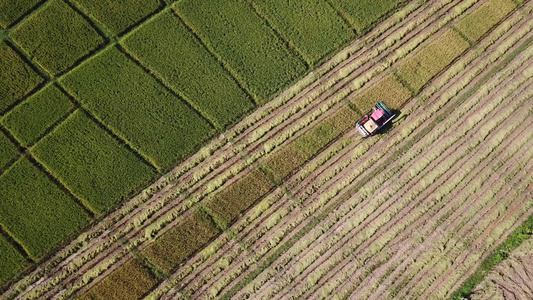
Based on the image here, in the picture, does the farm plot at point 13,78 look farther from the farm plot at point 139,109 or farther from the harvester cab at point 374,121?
the harvester cab at point 374,121

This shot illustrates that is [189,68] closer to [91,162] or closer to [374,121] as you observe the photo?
[91,162]

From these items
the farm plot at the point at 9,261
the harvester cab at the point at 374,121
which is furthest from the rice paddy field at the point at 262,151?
the harvester cab at the point at 374,121

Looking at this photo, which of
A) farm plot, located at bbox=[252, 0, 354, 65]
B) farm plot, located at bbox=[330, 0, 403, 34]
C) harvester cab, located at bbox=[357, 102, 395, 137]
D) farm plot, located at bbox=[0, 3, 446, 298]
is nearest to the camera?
farm plot, located at bbox=[0, 3, 446, 298]

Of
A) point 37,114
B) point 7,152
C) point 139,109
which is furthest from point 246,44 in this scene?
point 7,152

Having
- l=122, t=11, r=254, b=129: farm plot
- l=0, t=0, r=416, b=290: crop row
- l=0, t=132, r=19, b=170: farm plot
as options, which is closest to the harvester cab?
l=122, t=11, r=254, b=129: farm plot

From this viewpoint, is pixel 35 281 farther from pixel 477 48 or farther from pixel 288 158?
A: pixel 477 48

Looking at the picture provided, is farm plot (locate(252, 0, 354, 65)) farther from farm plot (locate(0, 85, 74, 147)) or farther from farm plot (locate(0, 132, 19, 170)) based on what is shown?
farm plot (locate(0, 132, 19, 170))

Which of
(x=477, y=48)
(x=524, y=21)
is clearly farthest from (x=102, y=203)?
(x=524, y=21)
